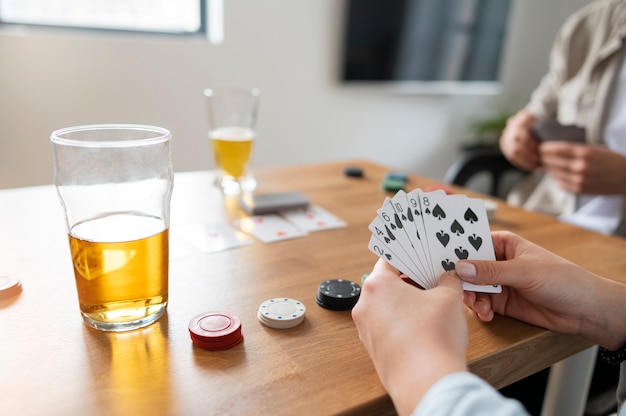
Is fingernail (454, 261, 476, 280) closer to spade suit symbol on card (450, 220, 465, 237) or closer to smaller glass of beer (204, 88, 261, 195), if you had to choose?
spade suit symbol on card (450, 220, 465, 237)

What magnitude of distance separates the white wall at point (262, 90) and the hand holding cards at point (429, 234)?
1.88m

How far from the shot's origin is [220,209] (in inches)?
43.7

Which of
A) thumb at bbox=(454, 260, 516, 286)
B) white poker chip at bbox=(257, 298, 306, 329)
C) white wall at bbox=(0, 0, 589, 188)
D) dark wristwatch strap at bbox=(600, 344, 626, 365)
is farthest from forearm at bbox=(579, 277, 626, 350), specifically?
white wall at bbox=(0, 0, 589, 188)

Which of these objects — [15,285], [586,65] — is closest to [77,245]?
[15,285]

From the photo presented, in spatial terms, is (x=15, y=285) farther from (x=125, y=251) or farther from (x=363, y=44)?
(x=363, y=44)

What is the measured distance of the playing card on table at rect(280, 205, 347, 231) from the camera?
102cm

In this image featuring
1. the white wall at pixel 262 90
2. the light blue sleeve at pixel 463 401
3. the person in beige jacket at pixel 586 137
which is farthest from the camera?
the white wall at pixel 262 90

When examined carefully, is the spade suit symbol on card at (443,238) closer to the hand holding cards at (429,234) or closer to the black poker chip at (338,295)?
the hand holding cards at (429,234)

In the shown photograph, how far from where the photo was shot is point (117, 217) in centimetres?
66

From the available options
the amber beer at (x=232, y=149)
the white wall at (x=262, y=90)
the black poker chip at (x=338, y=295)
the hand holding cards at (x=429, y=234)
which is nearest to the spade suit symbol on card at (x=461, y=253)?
the hand holding cards at (x=429, y=234)

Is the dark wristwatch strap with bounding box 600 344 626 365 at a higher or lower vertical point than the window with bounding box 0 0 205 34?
lower

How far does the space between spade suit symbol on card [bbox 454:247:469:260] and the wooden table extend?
0.10 m

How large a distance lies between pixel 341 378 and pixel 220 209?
2.06ft

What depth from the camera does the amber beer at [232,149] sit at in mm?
1237
